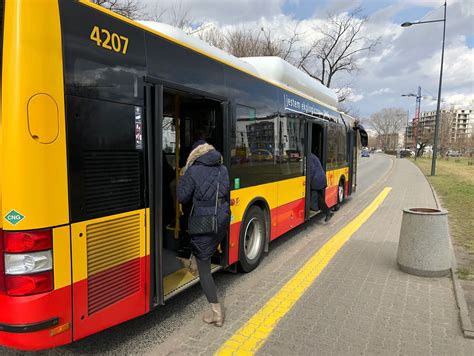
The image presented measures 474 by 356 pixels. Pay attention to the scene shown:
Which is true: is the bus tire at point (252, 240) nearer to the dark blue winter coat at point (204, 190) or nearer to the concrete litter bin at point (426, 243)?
the dark blue winter coat at point (204, 190)

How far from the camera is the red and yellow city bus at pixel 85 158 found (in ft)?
8.11

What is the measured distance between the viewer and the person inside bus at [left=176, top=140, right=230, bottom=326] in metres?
3.66

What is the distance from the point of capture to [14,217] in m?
2.48

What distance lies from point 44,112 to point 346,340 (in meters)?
3.26

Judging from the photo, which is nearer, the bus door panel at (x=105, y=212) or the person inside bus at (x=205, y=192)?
the bus door panel at (x=105, y=212)

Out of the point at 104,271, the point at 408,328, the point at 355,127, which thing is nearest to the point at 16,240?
the point at 104,271

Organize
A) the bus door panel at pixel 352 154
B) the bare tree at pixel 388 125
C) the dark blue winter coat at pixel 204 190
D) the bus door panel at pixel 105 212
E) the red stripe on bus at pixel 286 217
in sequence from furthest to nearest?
the bare tree at pixel 388 125
the bus door panel at pixel 352 154
the red stripe on bus at pixel 286 217
the dark blue winter coat at pixel 204 190
the bus door panel at pixel 105 212

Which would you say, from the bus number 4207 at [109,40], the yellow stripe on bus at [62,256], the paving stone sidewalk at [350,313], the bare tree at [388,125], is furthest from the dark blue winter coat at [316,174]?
the bare tree at [388,125]

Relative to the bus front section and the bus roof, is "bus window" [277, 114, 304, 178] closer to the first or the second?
the bus roof

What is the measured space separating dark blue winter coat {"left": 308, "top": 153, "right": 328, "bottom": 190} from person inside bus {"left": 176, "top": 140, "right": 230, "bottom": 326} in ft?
14.7

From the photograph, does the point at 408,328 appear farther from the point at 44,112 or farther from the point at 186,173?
the point at 44,112

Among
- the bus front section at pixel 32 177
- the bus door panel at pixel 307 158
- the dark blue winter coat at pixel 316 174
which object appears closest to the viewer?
the bus front section at pixel 32 177

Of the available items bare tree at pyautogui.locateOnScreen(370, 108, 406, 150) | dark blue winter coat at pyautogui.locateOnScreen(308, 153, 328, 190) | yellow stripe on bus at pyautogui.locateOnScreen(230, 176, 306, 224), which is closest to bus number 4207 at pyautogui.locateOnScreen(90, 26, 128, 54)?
yellow stripe on bus at pyautogui.locateOnScreen(230, 176, 306, 224)

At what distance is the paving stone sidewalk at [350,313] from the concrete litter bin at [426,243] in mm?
155
